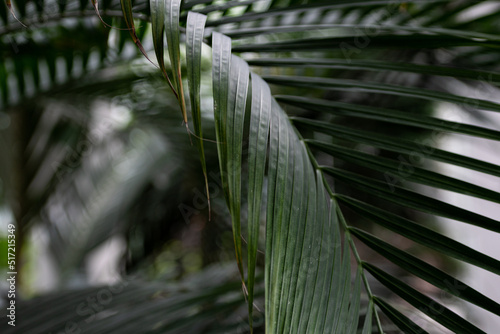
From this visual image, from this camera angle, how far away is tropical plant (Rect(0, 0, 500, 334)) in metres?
0.35

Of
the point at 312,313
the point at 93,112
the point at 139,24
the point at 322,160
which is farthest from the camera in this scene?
the point at 93,112

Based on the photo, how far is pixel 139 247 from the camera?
1.07 meters

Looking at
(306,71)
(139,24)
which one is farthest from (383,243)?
(306,71)

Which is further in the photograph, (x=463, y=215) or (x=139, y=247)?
(x=139, y=247)

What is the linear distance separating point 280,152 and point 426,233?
0.14 metres

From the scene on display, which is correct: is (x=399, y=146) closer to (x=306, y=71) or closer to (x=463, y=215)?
(x=463, y=215)

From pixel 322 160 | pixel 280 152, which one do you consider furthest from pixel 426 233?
pixel 322 160

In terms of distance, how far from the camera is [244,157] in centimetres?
92

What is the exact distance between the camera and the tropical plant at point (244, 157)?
35 cm

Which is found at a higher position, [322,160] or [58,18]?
[58,18]

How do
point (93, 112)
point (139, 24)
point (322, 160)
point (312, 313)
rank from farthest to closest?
point (93, 112) → point (322, 160) → point (139, 24) → point (312, 313)

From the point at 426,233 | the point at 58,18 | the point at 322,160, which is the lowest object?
the point at 322,160

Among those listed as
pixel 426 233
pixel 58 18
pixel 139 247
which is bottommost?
pixel 139 247

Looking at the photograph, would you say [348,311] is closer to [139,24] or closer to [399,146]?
[399,146]
